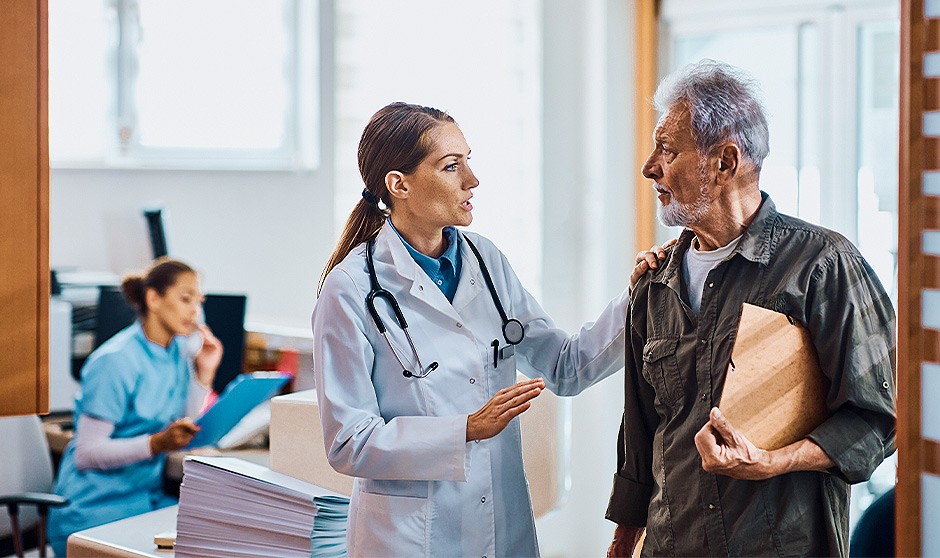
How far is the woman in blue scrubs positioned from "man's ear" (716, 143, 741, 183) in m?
2.10

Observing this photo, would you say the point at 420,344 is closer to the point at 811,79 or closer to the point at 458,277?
the point at 458,277

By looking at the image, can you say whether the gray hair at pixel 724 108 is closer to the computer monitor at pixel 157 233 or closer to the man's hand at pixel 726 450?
the man's hand at pixel 726 450

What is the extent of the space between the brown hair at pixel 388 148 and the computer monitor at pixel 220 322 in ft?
7.60

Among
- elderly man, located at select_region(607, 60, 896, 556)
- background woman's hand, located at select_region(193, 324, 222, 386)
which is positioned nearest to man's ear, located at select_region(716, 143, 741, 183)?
elderly man, located at select_region(607, 60, 896, 556)

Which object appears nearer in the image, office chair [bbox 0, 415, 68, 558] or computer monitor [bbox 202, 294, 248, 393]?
office chair [bbox 0, 415, 68, 558]

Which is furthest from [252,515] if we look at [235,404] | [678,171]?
[235,404]

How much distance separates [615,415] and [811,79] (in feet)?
4.76

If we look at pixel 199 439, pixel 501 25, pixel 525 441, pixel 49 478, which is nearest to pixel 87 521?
pixel 49 478

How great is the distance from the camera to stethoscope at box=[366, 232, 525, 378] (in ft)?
5.06

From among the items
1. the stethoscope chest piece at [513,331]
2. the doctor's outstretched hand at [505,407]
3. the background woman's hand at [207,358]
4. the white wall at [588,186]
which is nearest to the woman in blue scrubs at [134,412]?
the background woman's hand at [207,358]

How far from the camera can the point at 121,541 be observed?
6.17 feet

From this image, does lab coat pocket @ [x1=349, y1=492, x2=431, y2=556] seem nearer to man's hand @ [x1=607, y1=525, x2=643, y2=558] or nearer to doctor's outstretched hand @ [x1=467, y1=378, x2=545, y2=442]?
doctor's outstretched hand @ [x1=467, y1=378, x2=545, y2=442]

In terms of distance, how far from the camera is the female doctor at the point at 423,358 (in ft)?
4.88

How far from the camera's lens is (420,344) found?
5.15ft
